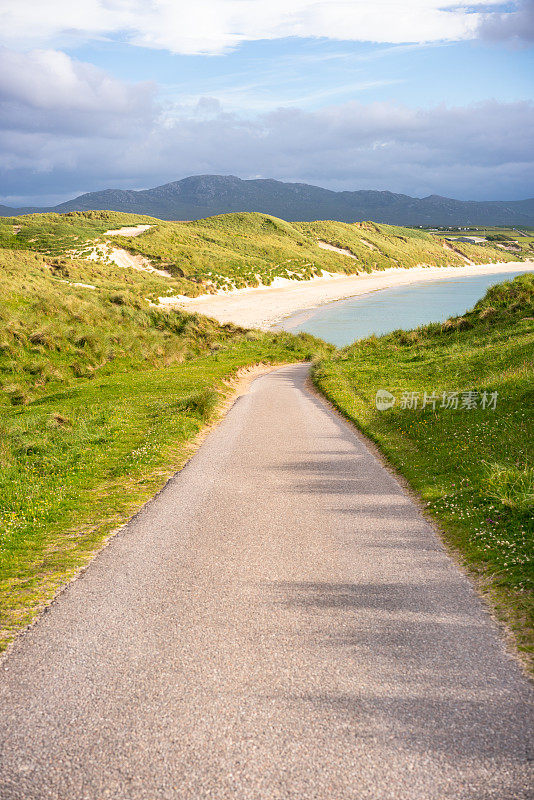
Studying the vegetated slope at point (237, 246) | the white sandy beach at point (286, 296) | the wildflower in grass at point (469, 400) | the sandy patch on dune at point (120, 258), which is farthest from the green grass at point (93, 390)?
the white sandy beach at point (286, 296)

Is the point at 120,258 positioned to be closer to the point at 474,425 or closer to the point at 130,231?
the point at 130,231

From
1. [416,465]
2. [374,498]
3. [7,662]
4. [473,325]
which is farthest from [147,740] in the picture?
[473,325]

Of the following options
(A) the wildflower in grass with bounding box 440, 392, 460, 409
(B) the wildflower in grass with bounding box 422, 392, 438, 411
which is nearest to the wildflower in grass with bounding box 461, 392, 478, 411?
(A) the wildflower in grass with bounding box 440, 392, 460, 409

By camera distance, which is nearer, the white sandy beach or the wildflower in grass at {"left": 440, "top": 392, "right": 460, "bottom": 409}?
the wildflower in grass at {"left": 440, "top": 392, "right": 460, "bottom": 409}

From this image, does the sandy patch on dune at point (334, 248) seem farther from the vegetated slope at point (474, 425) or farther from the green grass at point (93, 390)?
the vegetated slope at point (474, 425)

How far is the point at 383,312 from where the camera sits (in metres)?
75.4

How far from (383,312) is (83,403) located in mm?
60352

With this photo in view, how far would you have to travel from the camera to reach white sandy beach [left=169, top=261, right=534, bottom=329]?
63.1 meters

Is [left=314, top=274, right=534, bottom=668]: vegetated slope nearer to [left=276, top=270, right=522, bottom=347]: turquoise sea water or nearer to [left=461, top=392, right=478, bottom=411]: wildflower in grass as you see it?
[left=461, top=392, right=478, bottom=411]: wildflower in grass

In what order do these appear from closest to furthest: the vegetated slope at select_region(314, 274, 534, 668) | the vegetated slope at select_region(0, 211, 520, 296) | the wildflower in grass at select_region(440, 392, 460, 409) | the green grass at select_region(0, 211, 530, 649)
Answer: the vegetated slope at select_region(314, 274, 534, 668) → the green grass at select_region(0, 211, 530, 649) → the wildflower in grass at select_region(440, 392, 460, 409) → the vegetated slope at select_region(0, 211, 520, 296)

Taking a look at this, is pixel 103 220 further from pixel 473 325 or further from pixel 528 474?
pixel 528 474

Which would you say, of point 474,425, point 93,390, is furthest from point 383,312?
point 474,425

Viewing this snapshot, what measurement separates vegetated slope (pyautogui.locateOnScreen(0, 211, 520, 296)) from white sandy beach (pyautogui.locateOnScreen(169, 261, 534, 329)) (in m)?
2.47

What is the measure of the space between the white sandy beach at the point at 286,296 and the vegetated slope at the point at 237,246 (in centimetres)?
247
